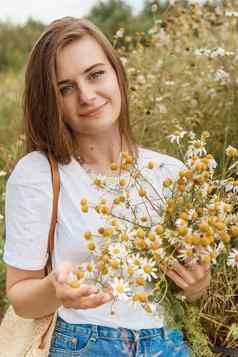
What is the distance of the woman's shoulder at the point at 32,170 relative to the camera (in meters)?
1.75

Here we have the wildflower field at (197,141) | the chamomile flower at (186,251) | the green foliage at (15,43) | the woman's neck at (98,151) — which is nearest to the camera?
the chamomile flower at (186,251)

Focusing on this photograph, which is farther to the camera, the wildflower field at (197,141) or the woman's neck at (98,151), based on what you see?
the woman's neck at (98,151)

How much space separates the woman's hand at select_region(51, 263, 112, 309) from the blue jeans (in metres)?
0.41

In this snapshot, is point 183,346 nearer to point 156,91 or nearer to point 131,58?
point 156,91

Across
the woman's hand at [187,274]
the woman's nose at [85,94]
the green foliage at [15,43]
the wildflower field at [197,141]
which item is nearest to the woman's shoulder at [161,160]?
the wildflower field at [197,141]

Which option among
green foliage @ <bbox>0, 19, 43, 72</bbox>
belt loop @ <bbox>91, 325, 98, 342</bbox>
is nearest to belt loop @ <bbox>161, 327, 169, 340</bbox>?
belt loop @ <bbox>91, 325, 98, 342</bbox>

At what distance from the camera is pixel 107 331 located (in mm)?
1732

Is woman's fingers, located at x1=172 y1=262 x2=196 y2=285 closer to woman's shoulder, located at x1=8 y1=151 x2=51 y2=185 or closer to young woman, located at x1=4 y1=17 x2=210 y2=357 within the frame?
young woman, located at x1=4 y1=17 x2=210 y2=357

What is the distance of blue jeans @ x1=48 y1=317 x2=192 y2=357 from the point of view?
5.62 ft

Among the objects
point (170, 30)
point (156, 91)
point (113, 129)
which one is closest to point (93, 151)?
point (113, 129)

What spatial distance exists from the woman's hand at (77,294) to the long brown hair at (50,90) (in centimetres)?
57

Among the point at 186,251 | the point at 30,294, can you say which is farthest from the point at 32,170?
the point at 186,251

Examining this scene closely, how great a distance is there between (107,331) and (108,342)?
0.03m

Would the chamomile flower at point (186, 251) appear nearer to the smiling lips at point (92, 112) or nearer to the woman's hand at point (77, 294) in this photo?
the woman's hand at point (77, 294)
